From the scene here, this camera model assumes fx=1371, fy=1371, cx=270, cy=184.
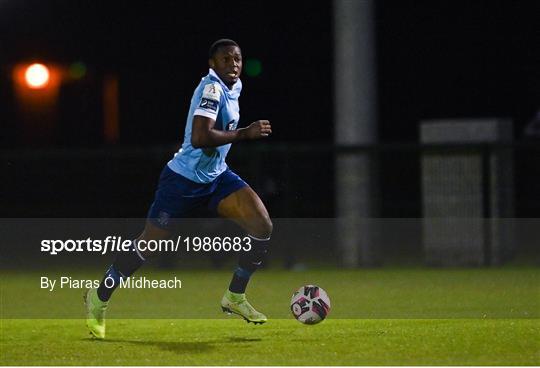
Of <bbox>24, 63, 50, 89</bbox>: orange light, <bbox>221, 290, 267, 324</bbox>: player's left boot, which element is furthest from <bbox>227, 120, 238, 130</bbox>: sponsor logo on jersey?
<bbox>24, 63, 50, 89</bbox>: orange light

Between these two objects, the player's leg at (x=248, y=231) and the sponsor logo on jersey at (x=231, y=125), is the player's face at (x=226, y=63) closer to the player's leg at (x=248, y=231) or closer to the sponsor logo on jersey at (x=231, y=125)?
the sponsor logo on jersey at (x=231, y=125)

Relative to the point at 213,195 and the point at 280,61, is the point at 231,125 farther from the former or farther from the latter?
the point at 280,61

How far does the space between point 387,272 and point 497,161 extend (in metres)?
2.56

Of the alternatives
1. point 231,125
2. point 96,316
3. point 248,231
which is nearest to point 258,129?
point 231,125

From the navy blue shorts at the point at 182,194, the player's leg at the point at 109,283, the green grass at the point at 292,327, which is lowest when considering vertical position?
the green grass at the point at 292,327

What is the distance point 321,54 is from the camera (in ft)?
95.2

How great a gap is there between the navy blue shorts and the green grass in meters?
0.95

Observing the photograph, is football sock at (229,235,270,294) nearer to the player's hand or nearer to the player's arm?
the player's arm

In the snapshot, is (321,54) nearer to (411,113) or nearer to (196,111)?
(411,113)

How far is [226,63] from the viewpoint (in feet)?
34.7

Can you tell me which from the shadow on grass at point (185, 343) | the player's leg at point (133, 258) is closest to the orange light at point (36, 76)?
the player's leg at point (133, 258)

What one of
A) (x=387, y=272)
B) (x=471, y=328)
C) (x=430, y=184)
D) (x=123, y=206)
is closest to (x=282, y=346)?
(x=471, y=328)

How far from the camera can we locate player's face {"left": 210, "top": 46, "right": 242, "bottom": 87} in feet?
34.7

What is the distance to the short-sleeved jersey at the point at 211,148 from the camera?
10344mm
